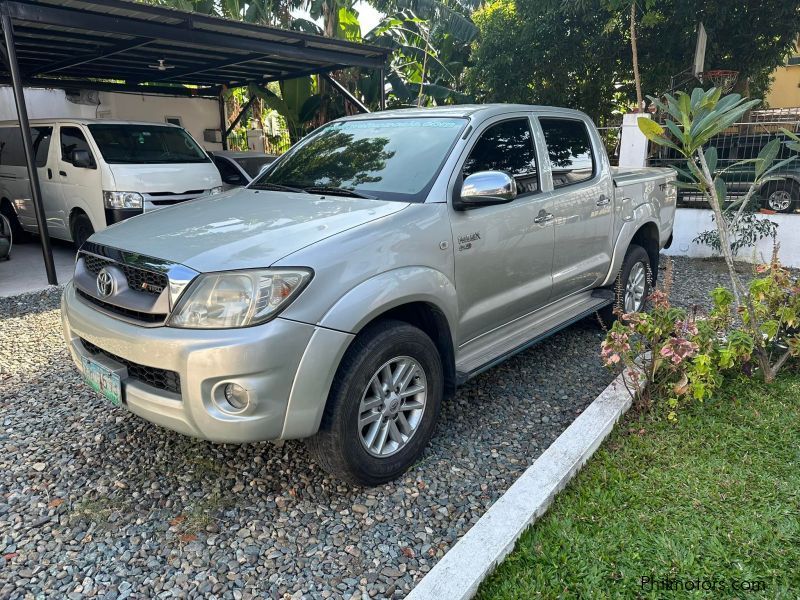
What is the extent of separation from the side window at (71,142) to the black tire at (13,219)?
1.80 m

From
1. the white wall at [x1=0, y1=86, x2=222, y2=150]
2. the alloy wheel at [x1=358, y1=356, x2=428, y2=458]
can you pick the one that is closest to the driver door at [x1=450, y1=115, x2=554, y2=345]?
the alloy wheel at [x1=358, y1=356, x2=428, y2=458]

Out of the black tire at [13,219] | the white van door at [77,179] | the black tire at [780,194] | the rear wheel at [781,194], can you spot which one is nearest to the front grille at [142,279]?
the white van door at [77,179]

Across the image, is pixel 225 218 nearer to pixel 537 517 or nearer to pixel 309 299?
pixel 309 299

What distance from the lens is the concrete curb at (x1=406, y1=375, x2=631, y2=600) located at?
2.29m

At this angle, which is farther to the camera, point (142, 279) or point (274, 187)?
point (274, 187)

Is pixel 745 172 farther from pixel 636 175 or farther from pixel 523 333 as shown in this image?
pixel 523 333

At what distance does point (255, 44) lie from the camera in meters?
8.35

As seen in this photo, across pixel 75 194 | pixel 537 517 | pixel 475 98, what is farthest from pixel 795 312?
pixel 475 98

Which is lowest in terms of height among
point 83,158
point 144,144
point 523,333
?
point 523,333

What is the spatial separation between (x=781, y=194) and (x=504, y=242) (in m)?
7.81

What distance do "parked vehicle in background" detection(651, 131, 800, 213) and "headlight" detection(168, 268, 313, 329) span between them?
7331 mm

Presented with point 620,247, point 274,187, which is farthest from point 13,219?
point 620,247

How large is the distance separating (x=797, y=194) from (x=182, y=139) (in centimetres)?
927

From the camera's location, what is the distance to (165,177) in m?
7.66
